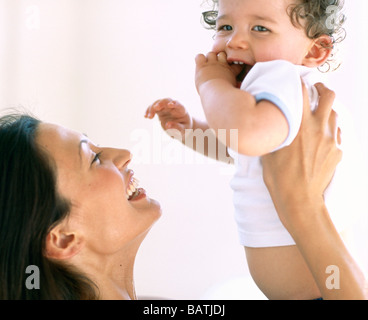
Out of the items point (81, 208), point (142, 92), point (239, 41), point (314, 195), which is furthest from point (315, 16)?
point (142, 92)

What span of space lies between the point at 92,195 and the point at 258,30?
45cm

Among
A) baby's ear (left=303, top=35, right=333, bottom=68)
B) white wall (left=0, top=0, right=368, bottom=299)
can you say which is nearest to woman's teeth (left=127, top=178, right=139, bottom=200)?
baby's ear (left=303, top=35, right=333, bottom=68)

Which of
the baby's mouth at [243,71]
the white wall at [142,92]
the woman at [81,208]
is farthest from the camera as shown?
the white wall at [142,92]

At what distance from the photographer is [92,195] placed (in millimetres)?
1023

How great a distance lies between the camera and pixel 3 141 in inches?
40.9

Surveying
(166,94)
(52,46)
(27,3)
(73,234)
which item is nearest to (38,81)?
(52,46)

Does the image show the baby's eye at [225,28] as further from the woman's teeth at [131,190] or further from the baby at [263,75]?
the woman's teeth at [131,190]

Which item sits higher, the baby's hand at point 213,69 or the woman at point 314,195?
the baby's hand at point 213,69

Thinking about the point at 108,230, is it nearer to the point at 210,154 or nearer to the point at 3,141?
the point at 3,141

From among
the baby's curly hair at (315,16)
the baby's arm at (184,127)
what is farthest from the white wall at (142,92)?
the baby's curly hair at (315,16)

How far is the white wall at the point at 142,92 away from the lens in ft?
5.90

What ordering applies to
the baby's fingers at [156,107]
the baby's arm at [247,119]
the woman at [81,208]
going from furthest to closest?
the baby's fingers at [156,107], the woman at [81,208], the baby's arm at [247,119]

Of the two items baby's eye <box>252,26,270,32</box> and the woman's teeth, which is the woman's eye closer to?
the woman's teeth
